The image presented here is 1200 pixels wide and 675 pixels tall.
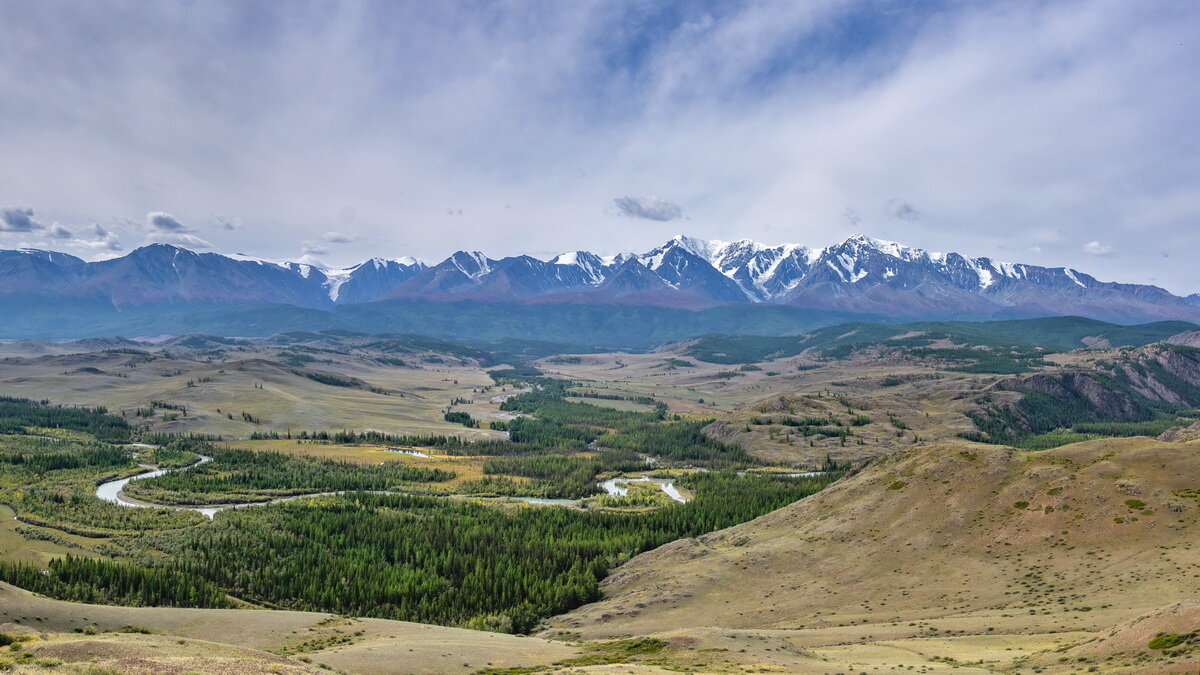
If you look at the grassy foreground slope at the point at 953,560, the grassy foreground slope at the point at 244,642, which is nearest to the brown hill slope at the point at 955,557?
the grassy foreground slope at the point at 953,560

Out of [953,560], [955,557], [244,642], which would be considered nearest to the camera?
[244,642]

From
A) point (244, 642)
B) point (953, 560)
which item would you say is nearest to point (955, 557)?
point (953, 560)

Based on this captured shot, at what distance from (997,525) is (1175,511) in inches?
888

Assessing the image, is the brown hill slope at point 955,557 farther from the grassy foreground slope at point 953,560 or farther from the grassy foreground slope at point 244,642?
the grassy foreground slope at point 244,642

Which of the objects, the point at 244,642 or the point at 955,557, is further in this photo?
the point at 955,557

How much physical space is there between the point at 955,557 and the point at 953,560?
111 cm

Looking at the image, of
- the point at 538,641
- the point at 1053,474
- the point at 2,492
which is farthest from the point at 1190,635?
the point at 2,492

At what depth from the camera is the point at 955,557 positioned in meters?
104

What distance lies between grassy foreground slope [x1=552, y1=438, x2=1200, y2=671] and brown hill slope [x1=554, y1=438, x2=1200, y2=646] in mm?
301

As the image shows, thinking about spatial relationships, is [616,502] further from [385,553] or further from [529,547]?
[385,553]

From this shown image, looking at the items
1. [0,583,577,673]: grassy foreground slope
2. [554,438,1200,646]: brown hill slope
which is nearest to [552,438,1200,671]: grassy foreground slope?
[554,438,1200,646]: brown hill slope

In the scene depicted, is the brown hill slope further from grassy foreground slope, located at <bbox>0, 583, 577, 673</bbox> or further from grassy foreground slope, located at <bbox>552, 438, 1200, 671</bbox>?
grassy foreground slope, located at <bbox>0, 583, 577, 673</bbox>

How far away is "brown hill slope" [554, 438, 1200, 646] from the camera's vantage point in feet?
268

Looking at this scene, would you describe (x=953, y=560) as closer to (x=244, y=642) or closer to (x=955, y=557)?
(x=955, y=557)
